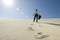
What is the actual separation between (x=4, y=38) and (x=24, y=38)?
66 centimetres

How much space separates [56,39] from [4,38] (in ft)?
5.57

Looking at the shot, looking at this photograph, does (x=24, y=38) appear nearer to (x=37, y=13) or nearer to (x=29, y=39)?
(x=29, y=39)

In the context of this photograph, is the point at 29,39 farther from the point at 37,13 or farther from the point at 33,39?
the point at 37,13

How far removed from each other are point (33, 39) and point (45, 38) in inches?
15.6

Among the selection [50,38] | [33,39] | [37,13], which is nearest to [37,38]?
[33,39]

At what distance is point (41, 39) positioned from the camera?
14.2ft

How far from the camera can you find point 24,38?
451 centimetres

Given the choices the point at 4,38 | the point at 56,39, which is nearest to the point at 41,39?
the point at 56,39

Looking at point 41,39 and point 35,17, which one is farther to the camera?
point 35,17

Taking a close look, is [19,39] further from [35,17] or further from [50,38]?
[35,17]

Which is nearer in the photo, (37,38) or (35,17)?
(37,38)

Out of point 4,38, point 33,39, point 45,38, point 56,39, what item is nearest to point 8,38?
point 4,38

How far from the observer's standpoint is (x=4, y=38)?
4441 mm

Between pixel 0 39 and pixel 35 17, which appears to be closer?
pixel 0 39
